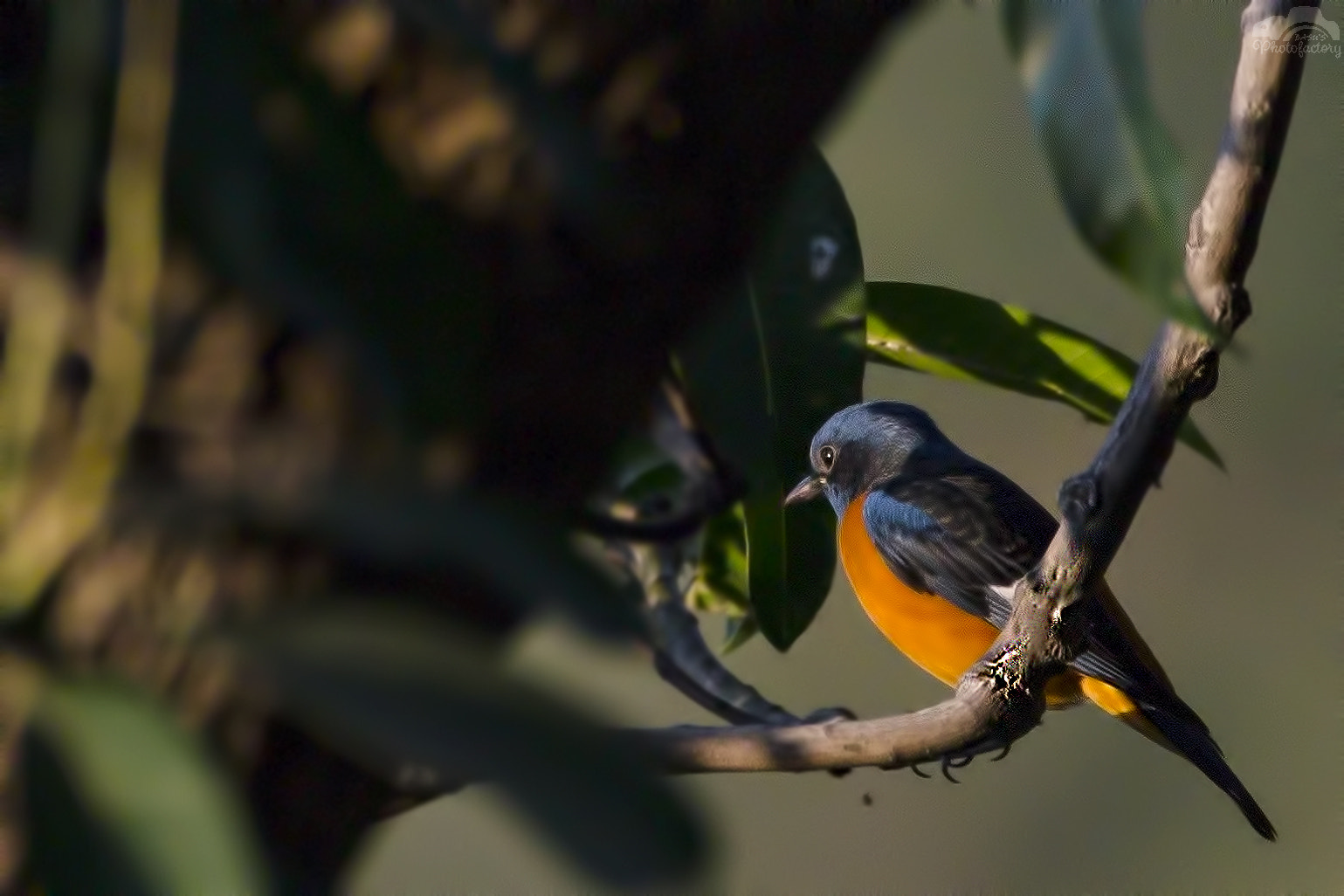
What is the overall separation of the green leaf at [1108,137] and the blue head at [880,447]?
808mm

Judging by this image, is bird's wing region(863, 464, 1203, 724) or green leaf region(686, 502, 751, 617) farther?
bird's wing region(863, 464, 1203, 724)

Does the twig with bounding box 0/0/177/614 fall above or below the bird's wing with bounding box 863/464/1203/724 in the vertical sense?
above

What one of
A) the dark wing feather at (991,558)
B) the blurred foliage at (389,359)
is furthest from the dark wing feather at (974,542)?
Answer: the blurred foliage at (389,359)

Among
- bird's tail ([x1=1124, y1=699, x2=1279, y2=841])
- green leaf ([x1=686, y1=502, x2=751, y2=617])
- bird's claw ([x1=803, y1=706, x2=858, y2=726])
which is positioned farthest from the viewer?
bird's tail ([x1=1124, y1=699, x2=1279, y2=841])

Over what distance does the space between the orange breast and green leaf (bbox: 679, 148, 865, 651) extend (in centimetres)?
42

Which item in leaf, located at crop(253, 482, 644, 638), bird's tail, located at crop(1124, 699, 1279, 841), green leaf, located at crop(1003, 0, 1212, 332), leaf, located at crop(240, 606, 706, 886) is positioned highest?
green leaf, located at crop(1003, 0, 1212, 332)

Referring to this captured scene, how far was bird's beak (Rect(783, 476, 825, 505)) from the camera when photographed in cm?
98

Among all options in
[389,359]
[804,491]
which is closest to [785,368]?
[804,491]

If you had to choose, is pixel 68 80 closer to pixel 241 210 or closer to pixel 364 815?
pixel 241 210

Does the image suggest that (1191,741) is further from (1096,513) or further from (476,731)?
(476,731)

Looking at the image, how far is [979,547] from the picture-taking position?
4.47 ft

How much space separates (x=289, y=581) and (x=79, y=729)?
203 mm

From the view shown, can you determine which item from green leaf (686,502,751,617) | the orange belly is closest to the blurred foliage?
green leaf (686,502,751,617)

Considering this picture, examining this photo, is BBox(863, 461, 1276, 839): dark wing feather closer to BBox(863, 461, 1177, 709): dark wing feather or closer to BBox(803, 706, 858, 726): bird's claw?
BBox(863, 461, 1177, 709): dark wing feather
